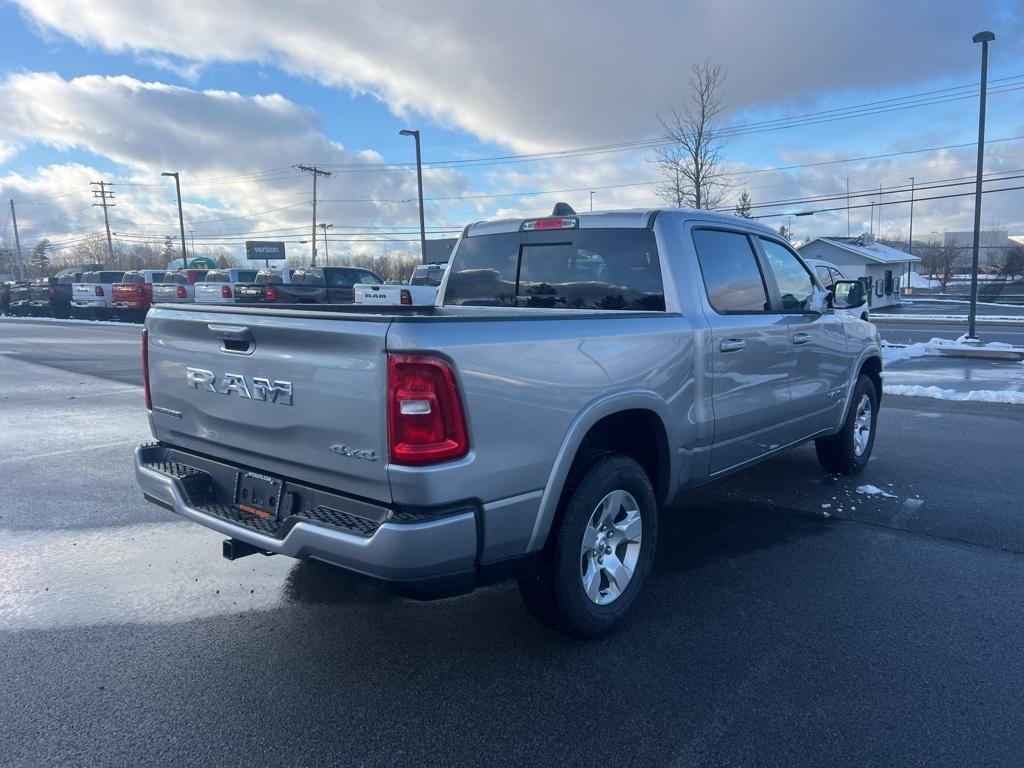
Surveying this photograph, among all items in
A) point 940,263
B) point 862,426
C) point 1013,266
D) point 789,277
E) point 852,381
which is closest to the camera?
point 789,277

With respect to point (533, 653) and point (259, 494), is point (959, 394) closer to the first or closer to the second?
point (533, 653)

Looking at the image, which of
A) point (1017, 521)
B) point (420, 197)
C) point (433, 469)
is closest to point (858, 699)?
point (433, 469)

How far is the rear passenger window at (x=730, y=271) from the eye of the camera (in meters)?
4.35

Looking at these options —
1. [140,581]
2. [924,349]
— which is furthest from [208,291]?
[140,581]

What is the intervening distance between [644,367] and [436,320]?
1.26m

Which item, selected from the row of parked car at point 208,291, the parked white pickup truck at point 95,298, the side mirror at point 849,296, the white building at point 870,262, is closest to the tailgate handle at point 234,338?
the side mirror at point 849,296

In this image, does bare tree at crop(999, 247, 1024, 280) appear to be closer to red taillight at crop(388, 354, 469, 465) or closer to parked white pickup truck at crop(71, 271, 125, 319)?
parked white pickup truck at crop(71, 271, 125, 319)

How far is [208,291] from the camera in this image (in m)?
22.5

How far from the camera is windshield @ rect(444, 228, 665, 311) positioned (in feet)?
14.0

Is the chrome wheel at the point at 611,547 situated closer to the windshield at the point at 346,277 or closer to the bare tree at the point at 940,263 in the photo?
the windshield at the point at 346,277

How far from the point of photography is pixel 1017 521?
5082mm

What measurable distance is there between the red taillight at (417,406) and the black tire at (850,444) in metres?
4.18

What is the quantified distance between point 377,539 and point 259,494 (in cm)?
81

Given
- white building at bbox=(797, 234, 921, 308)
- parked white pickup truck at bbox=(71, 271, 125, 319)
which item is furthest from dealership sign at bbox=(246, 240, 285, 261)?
white building at bbox=(797, 234, 921, 308)
